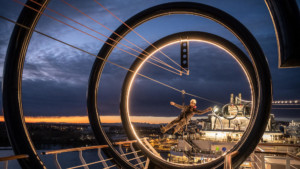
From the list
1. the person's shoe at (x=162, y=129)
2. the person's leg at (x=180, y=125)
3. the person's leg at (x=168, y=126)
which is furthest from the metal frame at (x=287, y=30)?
the person's shoe at (x=162, y=129)

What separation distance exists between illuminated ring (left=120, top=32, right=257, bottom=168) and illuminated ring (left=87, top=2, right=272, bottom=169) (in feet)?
1.06

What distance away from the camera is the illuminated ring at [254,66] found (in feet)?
13.8

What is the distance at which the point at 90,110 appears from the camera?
18.6 ft

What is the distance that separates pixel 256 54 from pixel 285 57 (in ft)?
9.31

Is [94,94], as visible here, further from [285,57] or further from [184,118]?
[285,57]

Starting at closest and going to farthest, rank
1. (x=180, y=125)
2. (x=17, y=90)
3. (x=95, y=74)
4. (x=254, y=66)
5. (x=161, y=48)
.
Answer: (x=17, y=90)
(x=254, y=66)
(x=95, y=74)
(x=161, y=48)
(x=180, y=125)

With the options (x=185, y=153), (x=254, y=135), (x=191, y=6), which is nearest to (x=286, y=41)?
(x=254, y=135)

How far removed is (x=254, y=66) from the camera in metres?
4.34

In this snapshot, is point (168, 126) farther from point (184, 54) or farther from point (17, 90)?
point (17, 90)

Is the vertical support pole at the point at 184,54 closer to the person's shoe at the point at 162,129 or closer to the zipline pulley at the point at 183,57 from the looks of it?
the zipline pulley at the point at 183,57

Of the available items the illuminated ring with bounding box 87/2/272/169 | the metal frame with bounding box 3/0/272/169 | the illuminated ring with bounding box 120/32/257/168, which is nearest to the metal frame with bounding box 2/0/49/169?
the metal frame with bounding box 3/0/272/169

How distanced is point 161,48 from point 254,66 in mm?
2830

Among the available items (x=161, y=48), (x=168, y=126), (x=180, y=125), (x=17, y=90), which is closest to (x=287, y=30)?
(x=17, y=90)

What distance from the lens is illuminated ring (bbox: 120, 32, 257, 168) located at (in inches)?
209
